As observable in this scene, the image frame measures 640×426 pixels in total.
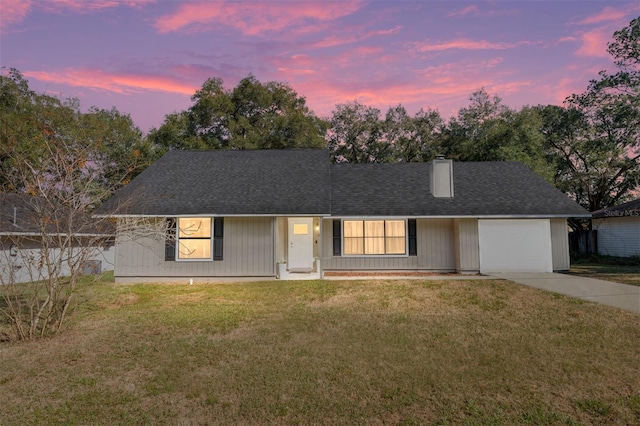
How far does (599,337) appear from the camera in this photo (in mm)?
6254

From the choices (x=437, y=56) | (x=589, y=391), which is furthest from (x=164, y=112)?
(x=589, y=391)

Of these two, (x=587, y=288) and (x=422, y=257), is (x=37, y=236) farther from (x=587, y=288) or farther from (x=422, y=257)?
(x=587, y=288)

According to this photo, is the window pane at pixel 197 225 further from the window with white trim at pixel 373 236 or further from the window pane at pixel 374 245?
the window pane at pixel 374 245

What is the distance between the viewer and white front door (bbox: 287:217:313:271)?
575 inches

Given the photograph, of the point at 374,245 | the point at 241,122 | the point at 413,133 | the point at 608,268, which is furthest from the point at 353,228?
the point at 413,133

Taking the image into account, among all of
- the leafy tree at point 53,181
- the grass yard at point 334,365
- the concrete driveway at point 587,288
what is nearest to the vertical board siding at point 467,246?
the concrete driveway at point 587,288

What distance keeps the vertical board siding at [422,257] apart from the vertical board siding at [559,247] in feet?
13.6

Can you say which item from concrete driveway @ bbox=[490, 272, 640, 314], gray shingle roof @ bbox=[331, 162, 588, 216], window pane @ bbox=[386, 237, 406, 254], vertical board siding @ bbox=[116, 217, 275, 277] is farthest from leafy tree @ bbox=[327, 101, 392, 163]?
vertical board siding @ bbox=[116, 217, 275, 277]

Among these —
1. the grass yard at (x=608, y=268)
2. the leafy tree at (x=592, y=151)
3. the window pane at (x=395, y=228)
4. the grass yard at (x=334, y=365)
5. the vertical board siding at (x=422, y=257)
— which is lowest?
the grass yard at (x=334, y=365)

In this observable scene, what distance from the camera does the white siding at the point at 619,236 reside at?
19.5 metres

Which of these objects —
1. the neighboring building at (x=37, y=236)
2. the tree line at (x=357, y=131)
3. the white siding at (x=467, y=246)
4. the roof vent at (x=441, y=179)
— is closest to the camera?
the neighboring building at (x=37, y=236)

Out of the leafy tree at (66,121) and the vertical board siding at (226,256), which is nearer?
the vertical board siding at (226,256)

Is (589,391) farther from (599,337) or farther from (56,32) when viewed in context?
(56,32)

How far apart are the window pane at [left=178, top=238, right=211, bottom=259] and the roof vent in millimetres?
9387
